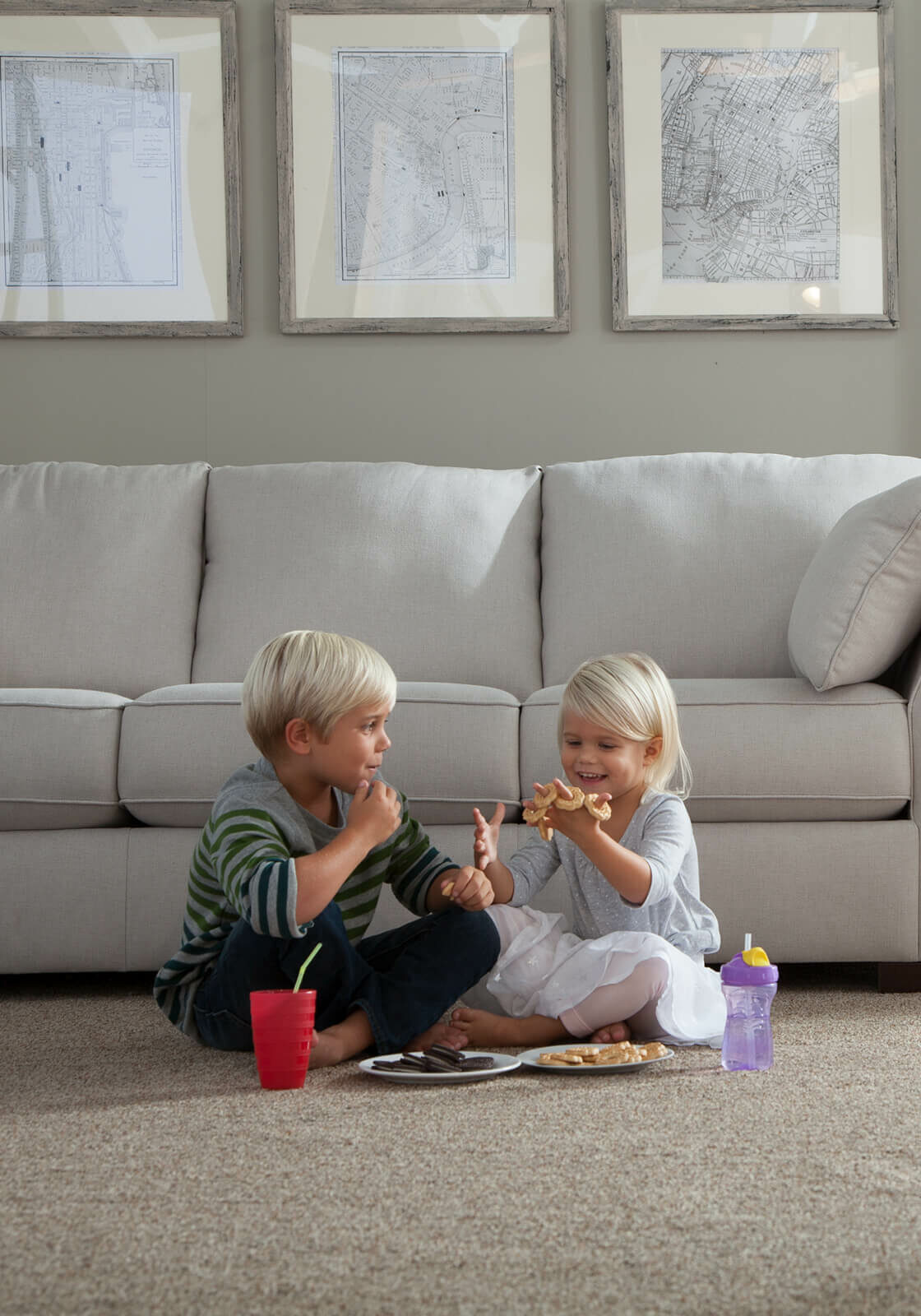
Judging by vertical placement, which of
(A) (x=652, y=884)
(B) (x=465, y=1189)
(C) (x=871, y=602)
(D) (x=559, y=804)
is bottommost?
(B) (x=465, y=1189)

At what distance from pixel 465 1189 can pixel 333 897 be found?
1.74 ft

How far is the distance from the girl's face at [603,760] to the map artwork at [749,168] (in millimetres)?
1751

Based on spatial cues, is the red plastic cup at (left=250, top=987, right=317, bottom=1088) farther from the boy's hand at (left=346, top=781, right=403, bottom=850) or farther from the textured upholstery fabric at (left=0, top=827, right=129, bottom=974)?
the textured upholstery fabric at (left=0, top=827, right=129, bottom=974)

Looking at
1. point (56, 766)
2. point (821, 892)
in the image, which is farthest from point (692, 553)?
point (56, 766)

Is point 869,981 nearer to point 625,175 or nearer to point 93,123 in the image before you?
point 625,175

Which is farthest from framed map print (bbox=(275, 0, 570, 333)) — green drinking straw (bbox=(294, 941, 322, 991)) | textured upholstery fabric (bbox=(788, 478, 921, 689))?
green drinking straw (bbox=(294, 941, 322, 991))

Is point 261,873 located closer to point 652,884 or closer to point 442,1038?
point 442,1038

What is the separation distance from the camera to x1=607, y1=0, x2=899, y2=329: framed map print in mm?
3201

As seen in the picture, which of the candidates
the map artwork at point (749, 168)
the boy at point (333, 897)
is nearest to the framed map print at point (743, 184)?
the map artwork at point (749, 168)

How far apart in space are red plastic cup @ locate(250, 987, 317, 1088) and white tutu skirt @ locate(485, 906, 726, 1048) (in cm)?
35

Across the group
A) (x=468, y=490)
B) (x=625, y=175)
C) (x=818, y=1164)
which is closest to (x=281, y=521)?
(x=468, y=490)

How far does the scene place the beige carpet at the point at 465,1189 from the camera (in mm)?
868

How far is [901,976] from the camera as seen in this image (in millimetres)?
1998

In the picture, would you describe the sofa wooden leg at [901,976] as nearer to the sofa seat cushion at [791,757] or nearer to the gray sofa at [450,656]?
the gray sofa at [450,656]
